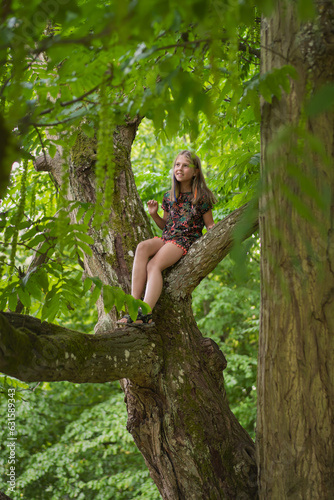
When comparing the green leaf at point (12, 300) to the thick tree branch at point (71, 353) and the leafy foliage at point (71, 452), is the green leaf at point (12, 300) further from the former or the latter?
the leafy foliage at point (71, 452)

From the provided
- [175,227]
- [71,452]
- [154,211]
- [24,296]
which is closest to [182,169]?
[154,211]

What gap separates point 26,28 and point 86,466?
9627mm

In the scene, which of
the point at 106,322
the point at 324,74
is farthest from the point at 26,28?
the point at 106,322

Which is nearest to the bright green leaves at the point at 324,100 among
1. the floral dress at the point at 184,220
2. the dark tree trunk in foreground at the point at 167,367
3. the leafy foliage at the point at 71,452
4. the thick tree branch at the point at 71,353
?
the thick tree branch at the point at 71,353

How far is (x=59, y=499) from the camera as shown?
954 centimetres

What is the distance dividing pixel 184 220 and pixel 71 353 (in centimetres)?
182

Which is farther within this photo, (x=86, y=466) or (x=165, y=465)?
(x=86, y=466)

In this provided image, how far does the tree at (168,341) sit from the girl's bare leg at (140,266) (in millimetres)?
122

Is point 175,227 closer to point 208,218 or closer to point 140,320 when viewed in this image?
point 208,218

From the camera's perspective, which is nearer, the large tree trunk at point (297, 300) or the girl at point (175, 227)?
the large tree trunk at point (297, 300)

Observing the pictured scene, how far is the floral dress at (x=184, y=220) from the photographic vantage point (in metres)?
3.93

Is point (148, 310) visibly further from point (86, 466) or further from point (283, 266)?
point (86, 466)

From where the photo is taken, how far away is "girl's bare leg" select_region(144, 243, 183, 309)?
10.8ft

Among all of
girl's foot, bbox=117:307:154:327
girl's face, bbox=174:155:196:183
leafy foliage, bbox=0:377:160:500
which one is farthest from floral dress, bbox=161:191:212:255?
leafy foliage, bbox=0:377:160:500
